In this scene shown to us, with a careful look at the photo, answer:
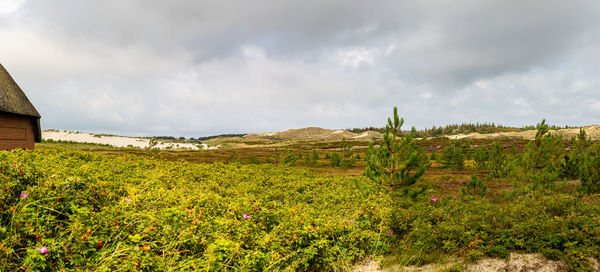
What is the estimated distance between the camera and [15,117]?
1262 cm

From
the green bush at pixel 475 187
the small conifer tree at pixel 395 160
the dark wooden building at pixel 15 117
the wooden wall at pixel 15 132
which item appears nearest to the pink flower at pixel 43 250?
the small conifer tree at pixel 395 160

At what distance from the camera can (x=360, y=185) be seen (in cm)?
1034

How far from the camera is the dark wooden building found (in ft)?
38.9

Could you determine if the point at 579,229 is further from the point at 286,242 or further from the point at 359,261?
the point at 286,242

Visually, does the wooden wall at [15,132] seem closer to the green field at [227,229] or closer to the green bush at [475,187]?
the green field at [227,229]

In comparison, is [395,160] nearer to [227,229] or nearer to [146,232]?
[227,229]

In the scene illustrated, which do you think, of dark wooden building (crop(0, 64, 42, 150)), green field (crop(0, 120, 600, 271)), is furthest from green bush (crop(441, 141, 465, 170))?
dark wooden building (crop(0, 64, 42, 150))

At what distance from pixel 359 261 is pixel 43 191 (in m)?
5.24

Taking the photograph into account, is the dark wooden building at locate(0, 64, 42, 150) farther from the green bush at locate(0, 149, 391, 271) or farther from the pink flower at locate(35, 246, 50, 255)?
the pink flower at locate(35, 246, 50, 255)

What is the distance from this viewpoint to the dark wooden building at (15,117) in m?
11.9

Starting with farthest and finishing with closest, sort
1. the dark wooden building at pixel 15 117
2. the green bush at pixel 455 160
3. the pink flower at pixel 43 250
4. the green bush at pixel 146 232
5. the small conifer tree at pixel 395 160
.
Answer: the green bush at pixel 455 160 → the dark wooden building at pixel 15 117 → the small conifer tree at pixel 395 160 → the green bush at pixel 146 232 → the pink flower at pixel 43 250

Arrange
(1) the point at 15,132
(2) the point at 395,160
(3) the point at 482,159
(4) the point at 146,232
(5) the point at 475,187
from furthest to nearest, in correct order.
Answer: (3) the point at 482,159 < (5) the point at 475,187 < (1) the point at 15,132 < (2) the point at 395,160 < (4) the point at 146,232

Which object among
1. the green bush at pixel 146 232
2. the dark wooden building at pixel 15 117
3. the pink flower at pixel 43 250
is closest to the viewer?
the pink flower at pixel 43 250

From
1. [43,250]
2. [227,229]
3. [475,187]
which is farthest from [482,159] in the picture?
[43,250]
